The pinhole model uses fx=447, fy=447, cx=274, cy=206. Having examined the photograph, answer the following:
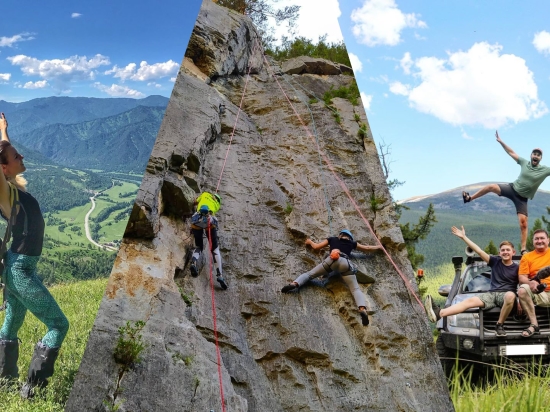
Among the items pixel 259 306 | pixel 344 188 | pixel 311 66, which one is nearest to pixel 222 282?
pixel 259 306

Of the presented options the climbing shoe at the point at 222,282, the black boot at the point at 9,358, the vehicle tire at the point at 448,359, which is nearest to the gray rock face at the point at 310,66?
the climbing shoe at the point at 222,282

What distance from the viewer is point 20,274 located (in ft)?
4.91

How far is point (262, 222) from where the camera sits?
5254 millimetres

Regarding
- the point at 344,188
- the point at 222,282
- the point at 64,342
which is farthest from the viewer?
the point at 344,188

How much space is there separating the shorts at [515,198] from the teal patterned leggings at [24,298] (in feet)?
7.23

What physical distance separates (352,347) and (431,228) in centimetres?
154

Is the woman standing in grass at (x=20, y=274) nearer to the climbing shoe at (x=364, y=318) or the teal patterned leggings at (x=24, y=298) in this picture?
the teal patterned leggings at (x=24, y=298)

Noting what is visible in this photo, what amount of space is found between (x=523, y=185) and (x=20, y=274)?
90.9 inches

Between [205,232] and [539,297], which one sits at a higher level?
[205,232]

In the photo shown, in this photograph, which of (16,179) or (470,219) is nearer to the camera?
(16,179)

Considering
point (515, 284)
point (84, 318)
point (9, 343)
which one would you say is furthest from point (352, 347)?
point (9, 343)

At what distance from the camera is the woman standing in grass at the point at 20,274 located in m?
1.46

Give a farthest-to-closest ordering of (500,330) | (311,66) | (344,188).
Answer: (311,66), (344,188), (500,330)

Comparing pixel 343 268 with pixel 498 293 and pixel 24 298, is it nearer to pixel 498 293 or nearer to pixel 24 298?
pixel 498 293
